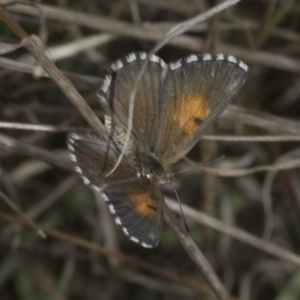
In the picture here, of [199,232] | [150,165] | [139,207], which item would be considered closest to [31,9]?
[150,165]

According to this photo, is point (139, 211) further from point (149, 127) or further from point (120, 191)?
point (149, 127)

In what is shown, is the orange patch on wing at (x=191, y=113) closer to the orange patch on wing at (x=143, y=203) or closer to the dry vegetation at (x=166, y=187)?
the orange patch on wing at (x=143, y=203)

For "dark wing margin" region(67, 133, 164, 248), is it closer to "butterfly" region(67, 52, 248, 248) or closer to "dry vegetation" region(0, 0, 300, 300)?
"butterfly" region(67, 52, 248, 248)

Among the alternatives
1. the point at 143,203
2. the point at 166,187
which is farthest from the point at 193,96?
the point at 166,187

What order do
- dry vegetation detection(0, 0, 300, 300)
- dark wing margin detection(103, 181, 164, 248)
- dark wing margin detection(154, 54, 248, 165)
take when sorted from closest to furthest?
dark wing margin detection(103, 181, 164, 248)
dark wing margin detection(154, 54, 248, 165)
dry vegetation detection(0, 0, 300, 300)

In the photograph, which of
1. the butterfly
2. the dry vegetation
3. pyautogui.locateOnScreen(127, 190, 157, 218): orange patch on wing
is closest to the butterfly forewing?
the butterfly

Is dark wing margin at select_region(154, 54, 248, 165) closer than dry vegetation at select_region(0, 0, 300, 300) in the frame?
Yes

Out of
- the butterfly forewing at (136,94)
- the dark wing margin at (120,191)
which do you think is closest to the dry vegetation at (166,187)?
the butterfly forewing at (136,94)
